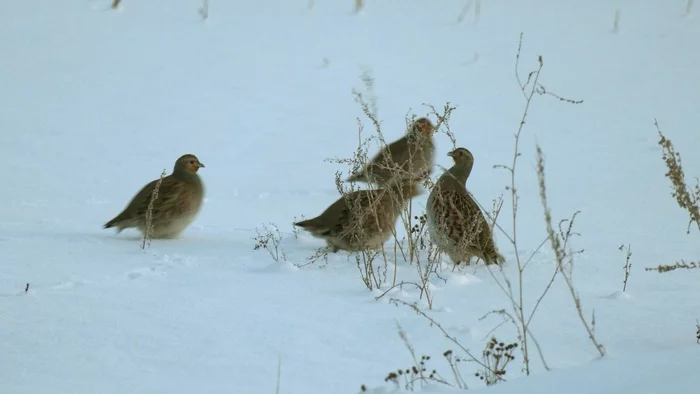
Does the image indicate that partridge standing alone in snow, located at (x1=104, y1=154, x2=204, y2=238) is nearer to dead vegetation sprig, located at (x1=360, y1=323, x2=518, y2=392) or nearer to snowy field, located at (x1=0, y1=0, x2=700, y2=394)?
snowy field, located at (x1=0, y1=0, x2=700, y2=394)

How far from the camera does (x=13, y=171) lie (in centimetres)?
1019

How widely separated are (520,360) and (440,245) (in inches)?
65.3

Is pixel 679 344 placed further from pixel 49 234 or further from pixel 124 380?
pixel 49 234

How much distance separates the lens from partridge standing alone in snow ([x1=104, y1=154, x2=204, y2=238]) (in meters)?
7.47

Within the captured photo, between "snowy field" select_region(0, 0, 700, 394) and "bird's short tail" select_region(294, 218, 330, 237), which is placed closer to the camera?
"snowy field" select_region(0, 0, 700, 394)

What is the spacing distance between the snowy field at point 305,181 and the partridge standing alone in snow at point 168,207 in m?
0.22

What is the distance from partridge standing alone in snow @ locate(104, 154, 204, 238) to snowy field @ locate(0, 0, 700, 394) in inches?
8.7

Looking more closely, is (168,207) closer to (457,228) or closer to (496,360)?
(457,228)

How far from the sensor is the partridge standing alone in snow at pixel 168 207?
7.47 metres

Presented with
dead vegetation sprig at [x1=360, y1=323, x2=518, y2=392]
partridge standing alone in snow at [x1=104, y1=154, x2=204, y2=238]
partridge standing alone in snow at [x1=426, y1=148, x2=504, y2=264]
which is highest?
partridge standing alone in snow at [x1=104, y1=154, x2=204, y2=238]

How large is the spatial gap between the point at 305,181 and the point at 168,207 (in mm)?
3063

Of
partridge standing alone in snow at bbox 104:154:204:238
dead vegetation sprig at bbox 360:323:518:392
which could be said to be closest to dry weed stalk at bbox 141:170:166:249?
partridge standing alone in snow at bbox 104:154:204:238

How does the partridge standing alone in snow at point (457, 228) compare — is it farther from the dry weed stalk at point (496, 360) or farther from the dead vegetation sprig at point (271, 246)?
the dry weed stalk at point (496, 360)

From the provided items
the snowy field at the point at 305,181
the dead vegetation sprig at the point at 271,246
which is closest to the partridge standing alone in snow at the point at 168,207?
the snowy field at the point at 305,181
